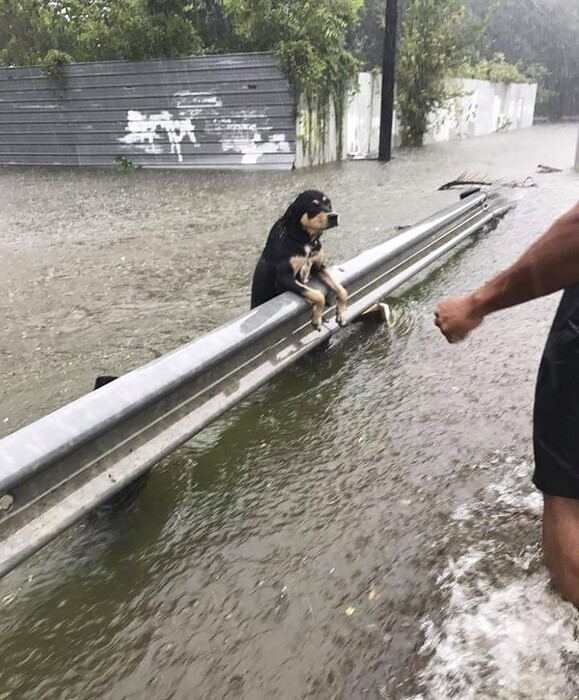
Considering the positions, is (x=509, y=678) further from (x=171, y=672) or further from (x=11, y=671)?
(x=11, y=671)

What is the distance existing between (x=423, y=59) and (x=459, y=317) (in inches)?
597

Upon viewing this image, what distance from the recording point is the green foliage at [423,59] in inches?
578

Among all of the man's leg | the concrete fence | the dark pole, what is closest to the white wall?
the concrete fence

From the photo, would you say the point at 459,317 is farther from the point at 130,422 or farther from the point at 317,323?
the point at 317,323

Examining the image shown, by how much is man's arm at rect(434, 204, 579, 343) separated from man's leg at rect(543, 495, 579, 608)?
1.92 ft

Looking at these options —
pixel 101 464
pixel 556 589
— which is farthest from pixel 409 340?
pixel 101 464

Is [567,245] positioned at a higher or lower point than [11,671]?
higher

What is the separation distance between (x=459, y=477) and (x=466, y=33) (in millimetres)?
19263

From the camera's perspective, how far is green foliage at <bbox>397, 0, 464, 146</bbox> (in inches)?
578

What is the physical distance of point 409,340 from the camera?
365 centimetres

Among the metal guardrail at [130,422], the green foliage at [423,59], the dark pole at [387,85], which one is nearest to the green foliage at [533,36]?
the green foliage at [423,59]

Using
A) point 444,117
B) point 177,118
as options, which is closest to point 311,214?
point 177,118

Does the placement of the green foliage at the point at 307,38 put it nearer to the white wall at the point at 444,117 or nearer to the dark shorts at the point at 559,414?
the white wall at the point at 444,117

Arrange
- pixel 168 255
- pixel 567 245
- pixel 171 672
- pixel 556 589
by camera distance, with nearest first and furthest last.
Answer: pixel 567 245, pixel 171 672, pixel 556 589, pixel 168 255
